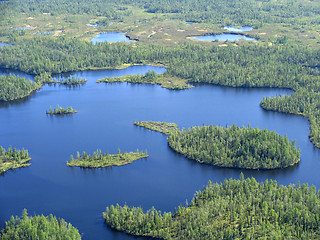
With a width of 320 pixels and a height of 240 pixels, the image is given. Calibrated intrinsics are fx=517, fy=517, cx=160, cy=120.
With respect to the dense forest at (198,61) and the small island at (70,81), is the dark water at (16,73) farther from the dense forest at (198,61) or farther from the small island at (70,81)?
the small island at (70,81)

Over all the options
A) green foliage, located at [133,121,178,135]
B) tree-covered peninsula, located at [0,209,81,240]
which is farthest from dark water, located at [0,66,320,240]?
tree-covered peninsula, located at [0,209,81,240]

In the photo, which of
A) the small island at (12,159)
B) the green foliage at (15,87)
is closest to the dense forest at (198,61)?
the green foliage at (15,87)

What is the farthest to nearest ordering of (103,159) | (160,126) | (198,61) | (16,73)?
(198,61), (16,73), (160,126), (103,159)

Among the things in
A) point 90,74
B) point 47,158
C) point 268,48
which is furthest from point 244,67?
point 47,158

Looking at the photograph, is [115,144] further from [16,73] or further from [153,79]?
[16,73]

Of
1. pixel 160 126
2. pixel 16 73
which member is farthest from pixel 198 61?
pixel 16 73

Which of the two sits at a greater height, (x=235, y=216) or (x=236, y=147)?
(x=236, y=147)

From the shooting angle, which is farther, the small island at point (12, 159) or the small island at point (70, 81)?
the small island at point (70, 81)
